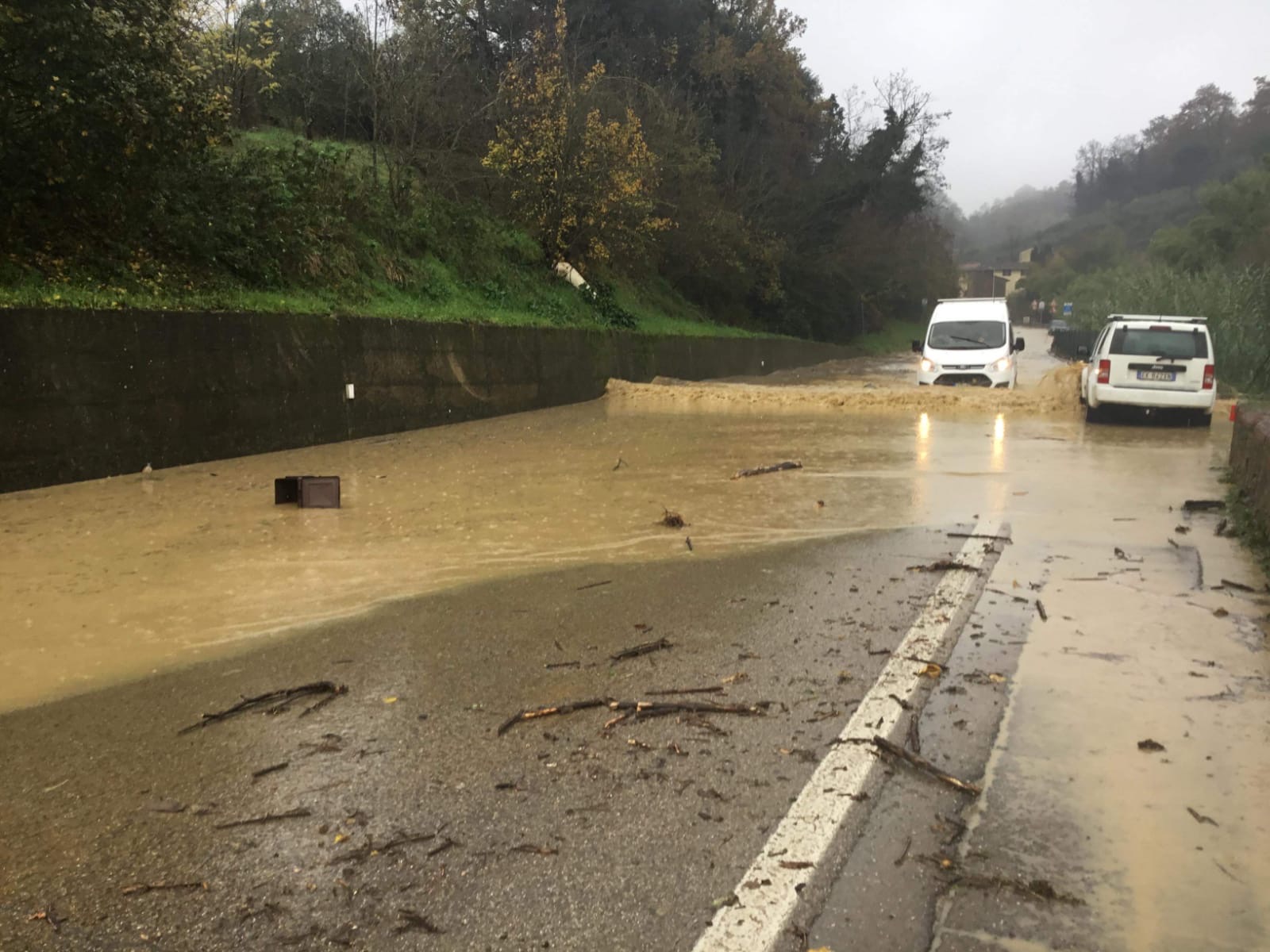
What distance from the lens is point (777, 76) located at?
45.2 meters

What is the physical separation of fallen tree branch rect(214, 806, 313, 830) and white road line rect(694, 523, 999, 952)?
148 cm

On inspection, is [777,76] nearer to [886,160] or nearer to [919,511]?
[886,160]

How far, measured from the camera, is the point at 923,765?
4.01 meters

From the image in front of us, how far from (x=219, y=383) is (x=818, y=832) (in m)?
11.4

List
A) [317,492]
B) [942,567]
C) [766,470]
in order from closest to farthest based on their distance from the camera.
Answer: [942,567], [317,492], [766,470]

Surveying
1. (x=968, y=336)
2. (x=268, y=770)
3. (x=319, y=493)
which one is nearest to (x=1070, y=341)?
(x=968, y=336)

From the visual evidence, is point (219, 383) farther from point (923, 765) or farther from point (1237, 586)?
point (923, 765)

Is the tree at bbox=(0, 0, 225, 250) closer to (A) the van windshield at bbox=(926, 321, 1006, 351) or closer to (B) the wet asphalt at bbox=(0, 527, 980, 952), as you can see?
(B) the wet asphalt at bbox=(0, 527, 980, 952)

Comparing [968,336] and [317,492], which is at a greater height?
[968,336]

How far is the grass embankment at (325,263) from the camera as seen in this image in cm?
1293

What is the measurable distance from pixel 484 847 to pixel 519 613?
297 cm

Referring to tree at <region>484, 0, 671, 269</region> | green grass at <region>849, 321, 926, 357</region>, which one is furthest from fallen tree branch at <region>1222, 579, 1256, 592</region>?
green grass at <region>849, 321, 926, 357</region>

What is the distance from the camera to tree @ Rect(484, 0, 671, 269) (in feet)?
89.1

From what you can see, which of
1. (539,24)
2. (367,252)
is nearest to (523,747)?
(367,252)
